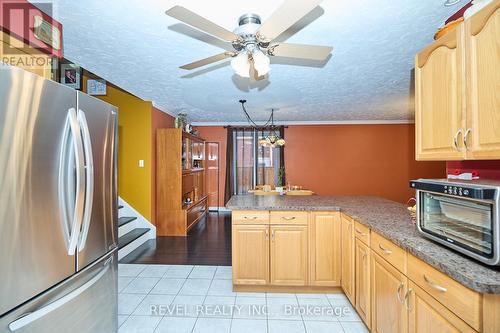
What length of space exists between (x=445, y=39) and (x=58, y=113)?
2.05 meters

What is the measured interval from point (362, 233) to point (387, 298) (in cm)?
48

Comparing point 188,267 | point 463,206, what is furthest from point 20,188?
point 188,267

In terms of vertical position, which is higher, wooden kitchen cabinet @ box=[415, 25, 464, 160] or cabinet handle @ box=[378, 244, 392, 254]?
wooden kitchen cabinet @ box=[415, 25, 464, 160]

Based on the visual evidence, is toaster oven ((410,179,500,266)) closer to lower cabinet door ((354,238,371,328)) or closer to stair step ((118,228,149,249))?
lower cabinet door ((354,238,371,328))

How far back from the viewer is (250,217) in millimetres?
2439

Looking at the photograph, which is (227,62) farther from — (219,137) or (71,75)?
(219,137)

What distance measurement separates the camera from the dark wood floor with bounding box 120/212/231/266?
10.8 feet

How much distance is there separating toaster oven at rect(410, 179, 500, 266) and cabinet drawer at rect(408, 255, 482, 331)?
15 cm

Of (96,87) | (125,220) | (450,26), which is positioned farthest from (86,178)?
(96,87)

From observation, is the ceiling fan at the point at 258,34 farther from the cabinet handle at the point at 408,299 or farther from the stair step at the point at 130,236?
the stair step at the point at 130,236

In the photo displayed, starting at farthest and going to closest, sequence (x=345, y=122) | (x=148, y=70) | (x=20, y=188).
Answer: (x=345, y=122) < (x=148, y=70) < (x=20, y=188)

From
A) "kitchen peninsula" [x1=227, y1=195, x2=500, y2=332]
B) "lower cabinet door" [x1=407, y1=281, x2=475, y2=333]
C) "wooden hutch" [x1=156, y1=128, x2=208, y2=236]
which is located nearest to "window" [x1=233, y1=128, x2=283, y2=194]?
"wooden hutch" [x1=156, y1=128, x2=208, y2=236]

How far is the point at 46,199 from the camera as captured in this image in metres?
1.19

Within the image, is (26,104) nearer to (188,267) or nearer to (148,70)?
(148,70)
